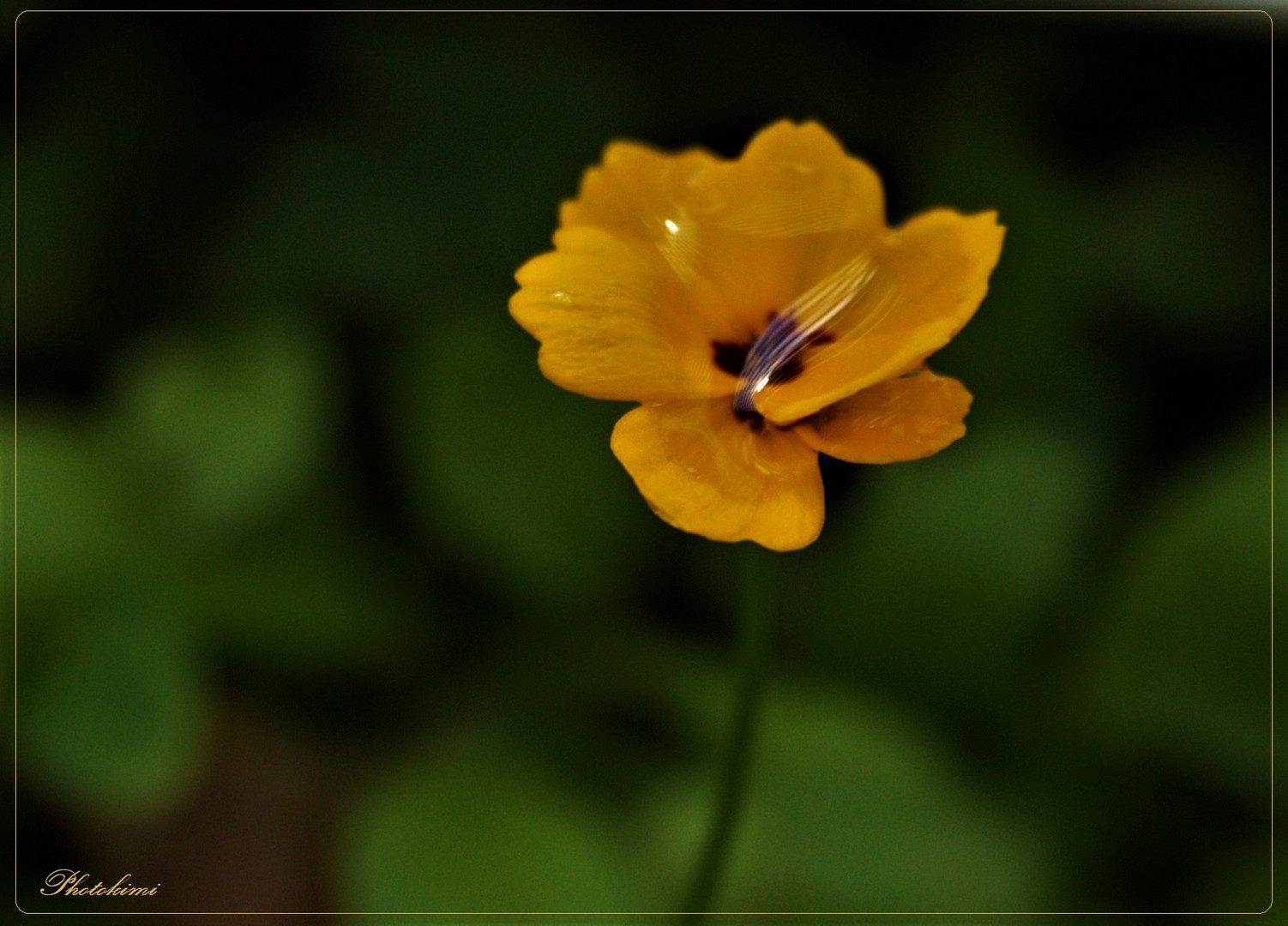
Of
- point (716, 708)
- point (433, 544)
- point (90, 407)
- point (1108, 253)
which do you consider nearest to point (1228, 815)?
Result: point (716, 708)

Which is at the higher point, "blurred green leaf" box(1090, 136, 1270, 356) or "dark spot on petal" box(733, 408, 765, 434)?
"dark spot on petal" box(733, 408, 765, 434)

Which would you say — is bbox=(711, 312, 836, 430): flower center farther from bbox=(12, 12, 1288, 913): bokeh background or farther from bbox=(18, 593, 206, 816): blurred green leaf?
bbox=(18, 593, 206, 816): blurred green leaf

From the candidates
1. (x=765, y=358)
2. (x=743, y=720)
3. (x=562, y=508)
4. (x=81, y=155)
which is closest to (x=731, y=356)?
(x=765, y=358)

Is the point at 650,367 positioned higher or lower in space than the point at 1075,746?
higher

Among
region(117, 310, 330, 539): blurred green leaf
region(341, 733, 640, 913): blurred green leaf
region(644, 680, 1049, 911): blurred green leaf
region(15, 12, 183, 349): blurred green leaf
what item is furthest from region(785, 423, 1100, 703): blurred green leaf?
region(15, 12, 183, 349): blurred green leaf

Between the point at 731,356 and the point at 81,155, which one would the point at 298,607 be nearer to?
the point at 81,155

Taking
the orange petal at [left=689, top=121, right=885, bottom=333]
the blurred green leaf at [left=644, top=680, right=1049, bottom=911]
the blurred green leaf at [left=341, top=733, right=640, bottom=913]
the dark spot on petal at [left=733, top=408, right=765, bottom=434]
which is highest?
the orange petal at [left=689, top=121, right=885, bottom=333]

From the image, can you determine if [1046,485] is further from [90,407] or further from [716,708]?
[90,407]
